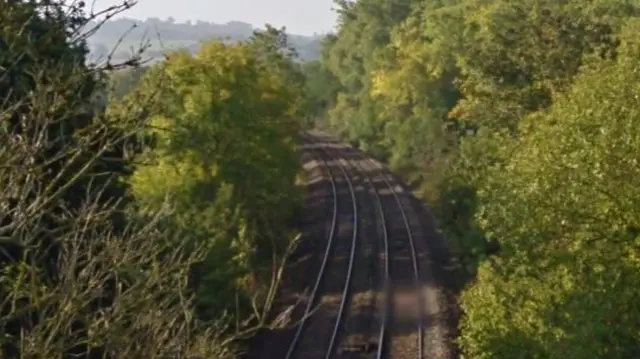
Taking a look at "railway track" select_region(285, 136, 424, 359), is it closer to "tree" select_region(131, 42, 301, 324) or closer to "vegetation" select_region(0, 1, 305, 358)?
"vegetation" select_region(0, 1, 305, 358)

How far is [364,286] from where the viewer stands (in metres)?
24.0

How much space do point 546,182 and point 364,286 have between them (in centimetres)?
1027

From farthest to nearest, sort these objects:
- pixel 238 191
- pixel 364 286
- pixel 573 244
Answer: pixel 238 191, pixel 364 286, pixel 573 244

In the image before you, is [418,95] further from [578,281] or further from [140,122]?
[140,122]

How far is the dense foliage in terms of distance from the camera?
526 inches

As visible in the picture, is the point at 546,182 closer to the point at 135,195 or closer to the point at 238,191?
the point at 135,195

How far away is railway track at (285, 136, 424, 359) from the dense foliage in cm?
172

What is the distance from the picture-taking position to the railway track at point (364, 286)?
19.2m

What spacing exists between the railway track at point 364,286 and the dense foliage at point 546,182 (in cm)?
172

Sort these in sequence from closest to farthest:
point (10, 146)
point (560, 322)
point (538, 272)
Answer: point (10, 146), point (560, 322), point (538, 272)

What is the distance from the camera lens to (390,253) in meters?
27.4

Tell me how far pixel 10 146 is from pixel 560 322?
373 inches

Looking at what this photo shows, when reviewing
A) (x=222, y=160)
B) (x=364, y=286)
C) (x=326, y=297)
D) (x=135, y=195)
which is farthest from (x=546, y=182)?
(x=222, y=160)

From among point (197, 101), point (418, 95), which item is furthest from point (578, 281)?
point (418, 95)
